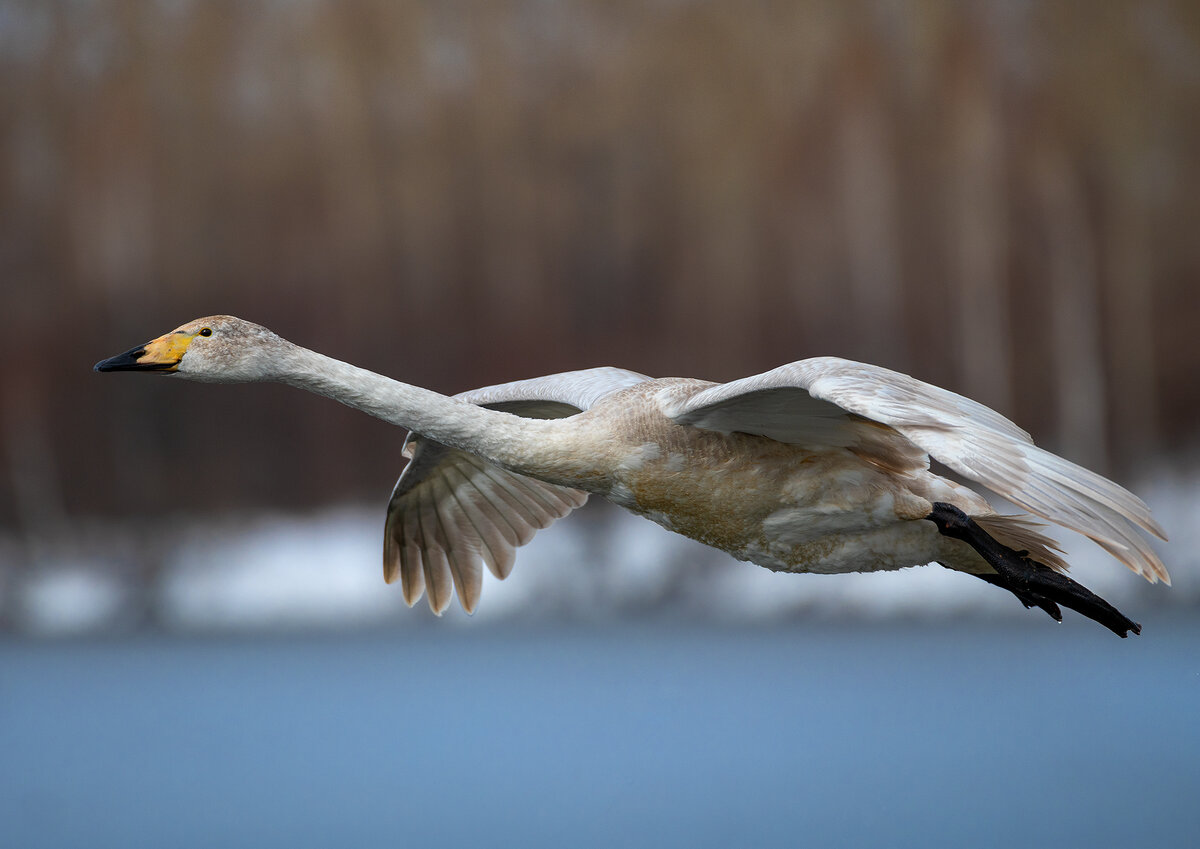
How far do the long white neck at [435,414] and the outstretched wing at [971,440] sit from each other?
1.24ft

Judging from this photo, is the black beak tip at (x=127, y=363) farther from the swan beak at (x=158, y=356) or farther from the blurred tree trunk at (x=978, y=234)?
the blurred tree trunk at (x=978, y=234)

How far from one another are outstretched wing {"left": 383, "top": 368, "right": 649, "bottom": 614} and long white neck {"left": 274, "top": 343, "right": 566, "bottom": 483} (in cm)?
83

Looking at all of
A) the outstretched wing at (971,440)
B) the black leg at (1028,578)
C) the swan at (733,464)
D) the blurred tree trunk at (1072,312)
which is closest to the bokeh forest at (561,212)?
the blurred tree trunk at (1072,312)

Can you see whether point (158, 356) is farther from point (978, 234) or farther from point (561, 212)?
point (978, 234)

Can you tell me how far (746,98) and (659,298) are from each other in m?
Answer: 1.15

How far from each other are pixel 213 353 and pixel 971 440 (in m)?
1.56

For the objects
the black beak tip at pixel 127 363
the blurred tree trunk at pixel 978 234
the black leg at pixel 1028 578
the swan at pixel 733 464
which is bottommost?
the black leg at pixel 1028 578

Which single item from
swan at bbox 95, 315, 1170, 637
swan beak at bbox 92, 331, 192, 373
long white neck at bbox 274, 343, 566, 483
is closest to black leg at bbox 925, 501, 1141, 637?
swan at bbox 95, 315, 1170, 637

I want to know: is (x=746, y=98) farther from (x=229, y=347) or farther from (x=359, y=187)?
(x=229, y=347)

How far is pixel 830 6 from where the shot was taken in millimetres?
6316

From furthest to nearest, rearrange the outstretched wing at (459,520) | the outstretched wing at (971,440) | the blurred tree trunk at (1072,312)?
1. the blurred tree trunk at (1072,312)
2. the outstretched wing at (459,520)
3. the outstretched wing at (971,440)

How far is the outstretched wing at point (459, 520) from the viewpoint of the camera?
3463 millimetres

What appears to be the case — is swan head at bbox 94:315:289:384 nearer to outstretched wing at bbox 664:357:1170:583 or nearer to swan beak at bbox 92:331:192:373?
swan beak at bbox 92:331:192:373

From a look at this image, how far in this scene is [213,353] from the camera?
259cm
